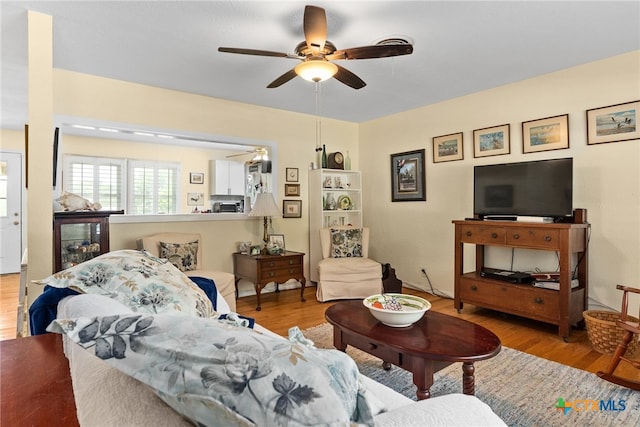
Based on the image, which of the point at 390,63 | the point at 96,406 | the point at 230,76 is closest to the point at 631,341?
the point at 390,63

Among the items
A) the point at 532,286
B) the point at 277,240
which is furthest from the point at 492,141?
the point at 277,240

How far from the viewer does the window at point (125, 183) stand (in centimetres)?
545

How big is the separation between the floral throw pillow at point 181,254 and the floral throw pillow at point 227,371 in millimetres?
3049

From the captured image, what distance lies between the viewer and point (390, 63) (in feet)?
10.3

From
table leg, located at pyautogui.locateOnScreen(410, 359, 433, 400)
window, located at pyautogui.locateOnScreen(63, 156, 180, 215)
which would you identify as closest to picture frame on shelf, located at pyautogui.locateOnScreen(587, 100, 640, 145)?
table leg, located at pyautogui.locateOnScreen(410, 359, 433, 400)

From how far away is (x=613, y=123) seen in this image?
9.94 ft

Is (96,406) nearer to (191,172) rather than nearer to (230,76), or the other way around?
(230,76)

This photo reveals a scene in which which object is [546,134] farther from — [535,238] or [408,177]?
[408,177]

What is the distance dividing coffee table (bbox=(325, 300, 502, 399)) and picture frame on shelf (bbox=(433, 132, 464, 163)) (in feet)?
8.41

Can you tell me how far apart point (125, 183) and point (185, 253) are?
306 centimetres

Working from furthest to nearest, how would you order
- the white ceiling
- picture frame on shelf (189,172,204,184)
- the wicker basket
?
picture frame on shelf (189,172,204,184) < the wicker basket < the white ceiling

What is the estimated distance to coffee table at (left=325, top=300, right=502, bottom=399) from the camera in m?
1.69

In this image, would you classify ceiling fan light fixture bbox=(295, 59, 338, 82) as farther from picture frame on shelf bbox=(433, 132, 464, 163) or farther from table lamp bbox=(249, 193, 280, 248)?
picture frame on shelf bbox=(433, 132, 464, 163)

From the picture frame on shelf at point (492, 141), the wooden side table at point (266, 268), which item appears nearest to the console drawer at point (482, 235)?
the picture frame on shelf at point (492, 141)
